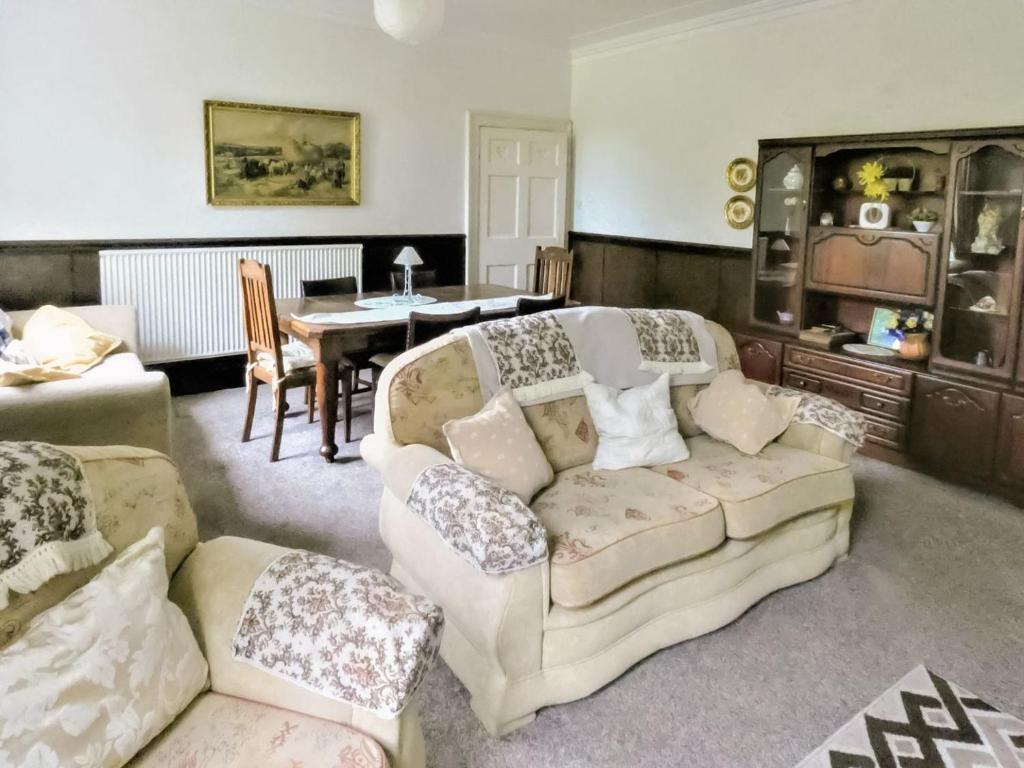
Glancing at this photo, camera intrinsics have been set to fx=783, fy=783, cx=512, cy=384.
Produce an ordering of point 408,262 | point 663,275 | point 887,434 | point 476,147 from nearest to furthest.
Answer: point 887,434, point 408,262, point 663,275, point 476,147

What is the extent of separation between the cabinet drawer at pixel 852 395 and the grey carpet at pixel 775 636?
0.31 meters

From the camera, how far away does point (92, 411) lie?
9.84 ft

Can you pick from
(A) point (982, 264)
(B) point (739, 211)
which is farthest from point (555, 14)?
(A) point (982, 264)

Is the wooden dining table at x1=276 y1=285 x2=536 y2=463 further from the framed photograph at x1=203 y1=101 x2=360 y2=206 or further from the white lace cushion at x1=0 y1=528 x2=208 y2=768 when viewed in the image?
the white lace cushion at x1=0 y1=528 x2=208 y2=768

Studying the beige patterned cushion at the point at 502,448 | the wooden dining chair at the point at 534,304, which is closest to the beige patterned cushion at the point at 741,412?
the beige patterned cushion at the point at 502,448

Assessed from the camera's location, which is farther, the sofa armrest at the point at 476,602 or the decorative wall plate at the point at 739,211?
the decorative wall plate at the point at 739,211

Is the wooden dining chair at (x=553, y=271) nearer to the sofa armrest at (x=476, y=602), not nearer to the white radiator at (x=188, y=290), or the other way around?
the white radiator at (x=188, y=290)

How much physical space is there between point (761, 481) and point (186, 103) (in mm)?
4233

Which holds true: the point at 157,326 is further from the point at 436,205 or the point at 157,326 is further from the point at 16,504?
the point at 16,504

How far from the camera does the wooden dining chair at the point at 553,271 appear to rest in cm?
538

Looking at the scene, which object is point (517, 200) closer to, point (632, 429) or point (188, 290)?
point (188, 290)

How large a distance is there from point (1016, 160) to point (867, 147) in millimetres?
742

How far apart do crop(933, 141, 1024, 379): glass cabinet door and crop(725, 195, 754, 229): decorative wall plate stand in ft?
4.99

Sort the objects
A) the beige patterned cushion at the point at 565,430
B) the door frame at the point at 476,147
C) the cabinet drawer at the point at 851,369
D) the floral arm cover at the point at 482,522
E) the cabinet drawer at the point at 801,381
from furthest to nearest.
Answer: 1. the door frame at the point at 476,147
2. the cabinet drawer at the point at 801,381
3. the cabinet drawer at the point at 851,369
4. the beige patterned cushion at the point at 565,430
5. the floral arm cover at the point at 482,522
